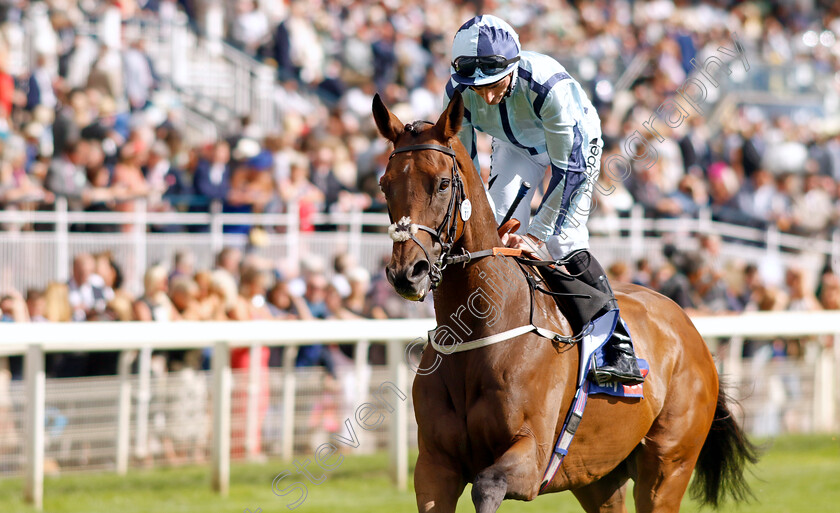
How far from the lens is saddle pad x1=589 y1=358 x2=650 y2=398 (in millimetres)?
4383

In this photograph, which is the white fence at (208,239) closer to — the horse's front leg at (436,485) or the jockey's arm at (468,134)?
the jockey's arm at (468,134)

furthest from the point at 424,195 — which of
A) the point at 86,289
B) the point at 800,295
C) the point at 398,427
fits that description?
the point at 800,295

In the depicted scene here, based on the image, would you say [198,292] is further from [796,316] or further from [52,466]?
[796,316]

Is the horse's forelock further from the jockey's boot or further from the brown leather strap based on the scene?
the jockey's boot

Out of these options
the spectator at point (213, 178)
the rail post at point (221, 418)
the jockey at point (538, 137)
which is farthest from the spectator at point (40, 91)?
the jockey at point (538, 137)

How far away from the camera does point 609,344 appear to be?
4.46 meters

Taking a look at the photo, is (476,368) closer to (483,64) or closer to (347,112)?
(483,64)

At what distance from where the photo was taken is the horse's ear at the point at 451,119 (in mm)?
3758

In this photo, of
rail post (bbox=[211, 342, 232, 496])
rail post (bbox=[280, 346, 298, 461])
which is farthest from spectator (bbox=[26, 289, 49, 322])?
rail post (bbox=[280, 346, 298, 461])

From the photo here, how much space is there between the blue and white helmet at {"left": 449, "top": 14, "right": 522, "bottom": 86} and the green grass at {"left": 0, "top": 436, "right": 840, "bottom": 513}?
125 inches

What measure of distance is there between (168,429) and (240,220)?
2807mm

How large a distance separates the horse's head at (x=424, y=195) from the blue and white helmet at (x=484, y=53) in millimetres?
362

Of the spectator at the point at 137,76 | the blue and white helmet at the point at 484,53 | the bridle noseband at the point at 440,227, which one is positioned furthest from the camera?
the spectator at the point at 137,76

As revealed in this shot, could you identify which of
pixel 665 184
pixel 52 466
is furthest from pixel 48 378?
pixel 665 184
